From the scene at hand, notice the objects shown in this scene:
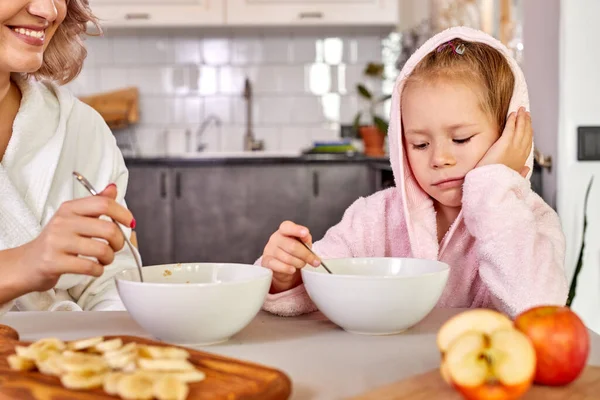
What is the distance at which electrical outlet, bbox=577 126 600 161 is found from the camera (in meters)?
2.35

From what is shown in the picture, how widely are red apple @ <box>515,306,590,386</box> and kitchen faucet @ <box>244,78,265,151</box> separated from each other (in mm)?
3755

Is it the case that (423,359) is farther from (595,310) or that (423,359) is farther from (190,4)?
Answer: (190,4)

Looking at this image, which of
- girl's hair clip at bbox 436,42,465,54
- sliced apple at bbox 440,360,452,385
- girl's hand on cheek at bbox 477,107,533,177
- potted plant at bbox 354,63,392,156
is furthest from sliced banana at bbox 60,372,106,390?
potted plant at bbox 354,63,392,156

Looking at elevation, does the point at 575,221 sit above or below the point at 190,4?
below

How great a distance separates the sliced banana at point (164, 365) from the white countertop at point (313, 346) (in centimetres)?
12

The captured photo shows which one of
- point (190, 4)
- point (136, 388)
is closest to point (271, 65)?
point (190, 4)

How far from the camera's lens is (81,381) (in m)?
0.65

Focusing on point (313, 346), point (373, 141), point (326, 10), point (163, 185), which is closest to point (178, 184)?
point (163, 185)

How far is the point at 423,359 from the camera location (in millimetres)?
848

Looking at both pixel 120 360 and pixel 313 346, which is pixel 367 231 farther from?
pixel 120 360

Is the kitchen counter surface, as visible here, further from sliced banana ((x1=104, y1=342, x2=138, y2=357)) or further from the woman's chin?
sliced banana ((x1=104, y1=342, x2=138, y2=357))

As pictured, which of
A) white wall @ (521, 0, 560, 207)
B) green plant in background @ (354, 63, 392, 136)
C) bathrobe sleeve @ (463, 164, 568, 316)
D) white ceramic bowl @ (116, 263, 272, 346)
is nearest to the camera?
white ceramic bowl @ (116, 263, 272, 346)

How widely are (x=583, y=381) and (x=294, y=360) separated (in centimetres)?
31

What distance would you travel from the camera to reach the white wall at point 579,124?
232 centimetres
